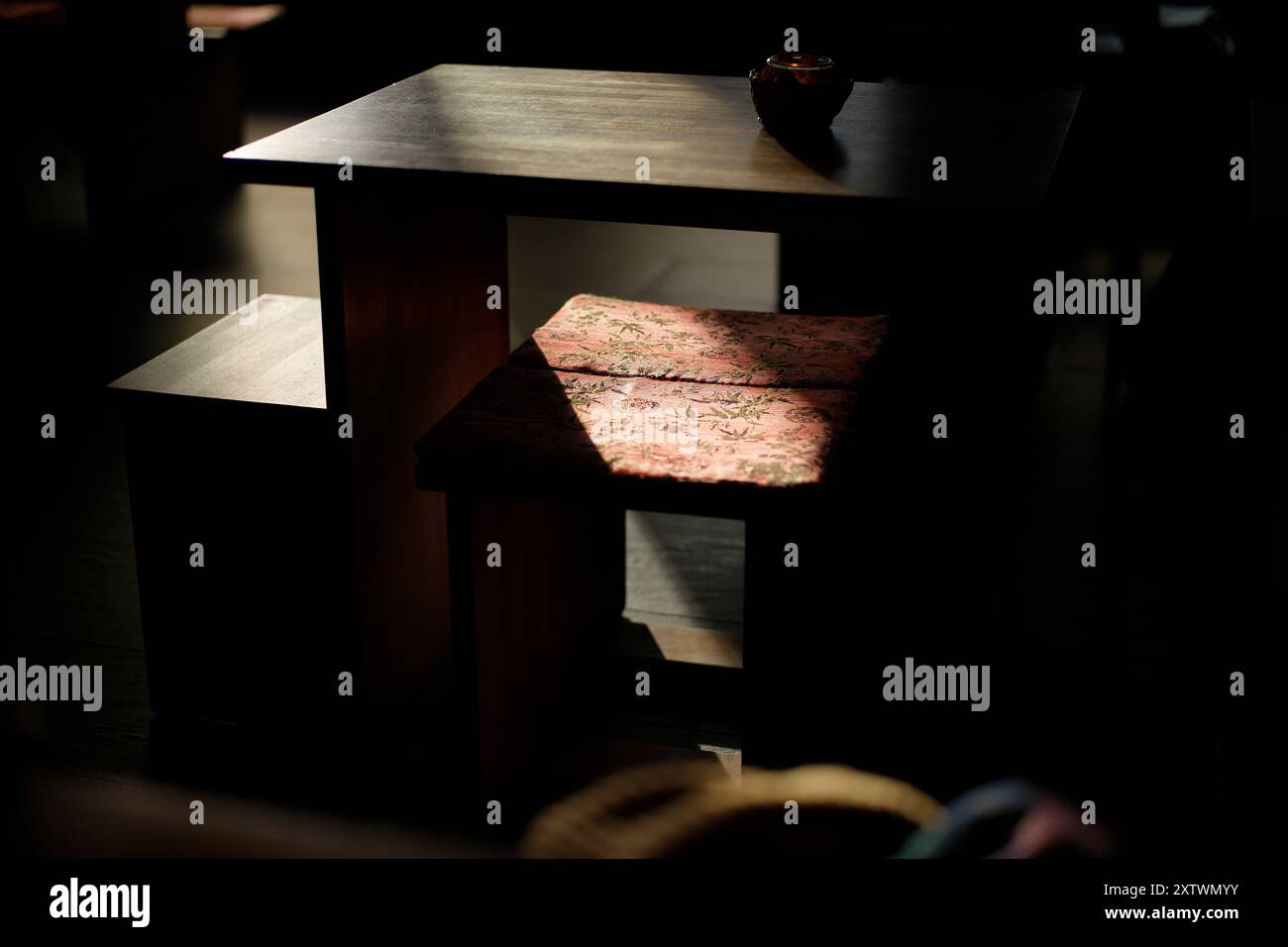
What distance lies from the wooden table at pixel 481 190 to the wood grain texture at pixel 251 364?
12 centimetres

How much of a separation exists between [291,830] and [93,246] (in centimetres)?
406

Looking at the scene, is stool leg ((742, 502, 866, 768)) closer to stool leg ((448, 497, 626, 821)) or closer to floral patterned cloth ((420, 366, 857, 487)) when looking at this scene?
floral patterned cloth ((420, 366, 857, 487))

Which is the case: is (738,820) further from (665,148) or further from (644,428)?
(665,148)

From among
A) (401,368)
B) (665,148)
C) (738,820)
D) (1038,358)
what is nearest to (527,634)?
(401,368)

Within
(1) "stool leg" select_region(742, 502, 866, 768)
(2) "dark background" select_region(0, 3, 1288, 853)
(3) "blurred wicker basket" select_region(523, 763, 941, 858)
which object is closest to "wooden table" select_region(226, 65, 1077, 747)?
(2) "dark background" select_region(0, 3, 1288, 853)

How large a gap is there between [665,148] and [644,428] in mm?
349

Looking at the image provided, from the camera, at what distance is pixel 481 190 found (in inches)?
58.9

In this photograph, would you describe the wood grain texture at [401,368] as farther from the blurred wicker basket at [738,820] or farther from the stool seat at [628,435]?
the blurred wicker basket at [738,820]

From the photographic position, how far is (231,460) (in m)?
1.73

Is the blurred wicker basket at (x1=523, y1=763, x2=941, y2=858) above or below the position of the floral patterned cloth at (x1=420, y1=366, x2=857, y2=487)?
above

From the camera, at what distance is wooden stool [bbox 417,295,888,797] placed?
1.44 m

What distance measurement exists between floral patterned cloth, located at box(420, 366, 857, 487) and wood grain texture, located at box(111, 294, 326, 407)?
0.82ft
